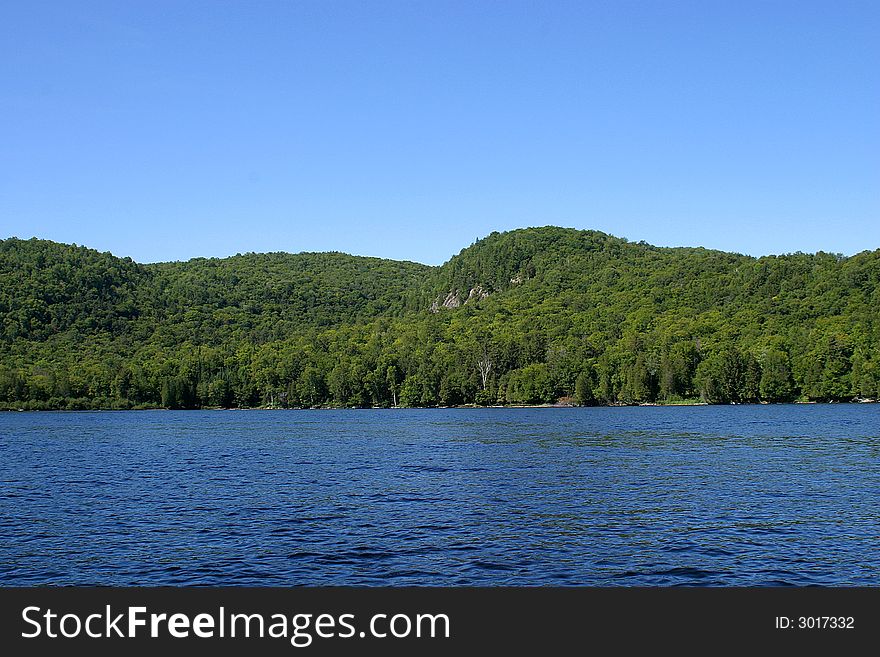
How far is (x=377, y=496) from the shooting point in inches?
1884

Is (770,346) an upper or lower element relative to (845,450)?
upper

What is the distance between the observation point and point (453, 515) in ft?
135

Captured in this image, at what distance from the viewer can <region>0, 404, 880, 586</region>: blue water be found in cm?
2998

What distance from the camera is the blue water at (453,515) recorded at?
30.0 metres

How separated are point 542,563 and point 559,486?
20.9 metres
